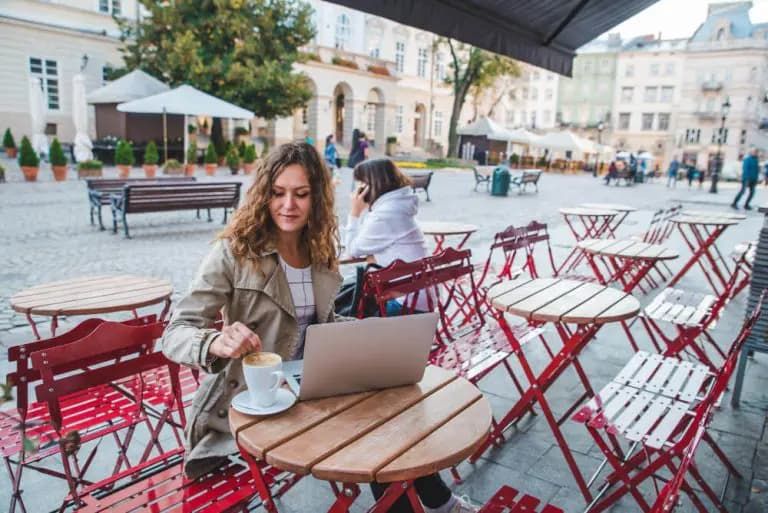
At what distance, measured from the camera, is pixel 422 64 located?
46688 mm

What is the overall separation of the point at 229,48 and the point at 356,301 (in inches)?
907

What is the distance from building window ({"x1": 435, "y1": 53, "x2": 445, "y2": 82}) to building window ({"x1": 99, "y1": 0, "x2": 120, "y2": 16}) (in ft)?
84.6

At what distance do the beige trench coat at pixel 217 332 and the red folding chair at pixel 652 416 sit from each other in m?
1.37

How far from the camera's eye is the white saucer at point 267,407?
1.68 metres

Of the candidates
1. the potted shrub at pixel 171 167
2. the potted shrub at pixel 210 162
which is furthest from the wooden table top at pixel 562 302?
the potted shrub at pixel 210 162

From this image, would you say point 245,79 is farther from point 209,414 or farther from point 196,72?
point 209,414

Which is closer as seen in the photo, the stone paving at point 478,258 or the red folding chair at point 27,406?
the red folding chair at point 27,406

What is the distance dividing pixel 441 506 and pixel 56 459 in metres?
2.07

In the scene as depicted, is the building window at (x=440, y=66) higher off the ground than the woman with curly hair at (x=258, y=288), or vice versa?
the building window at (x=440, y=66)

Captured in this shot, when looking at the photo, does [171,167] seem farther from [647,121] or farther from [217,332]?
[647,121]

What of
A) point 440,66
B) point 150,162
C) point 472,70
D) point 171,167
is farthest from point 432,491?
point 440,66

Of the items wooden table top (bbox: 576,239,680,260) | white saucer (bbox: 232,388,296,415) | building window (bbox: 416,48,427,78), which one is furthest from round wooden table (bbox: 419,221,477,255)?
building window (bbox: 416,48,427,78)

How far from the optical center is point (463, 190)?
64.8 feet

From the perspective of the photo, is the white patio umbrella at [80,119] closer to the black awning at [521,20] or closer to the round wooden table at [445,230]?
the round wooden table at [445,230]
